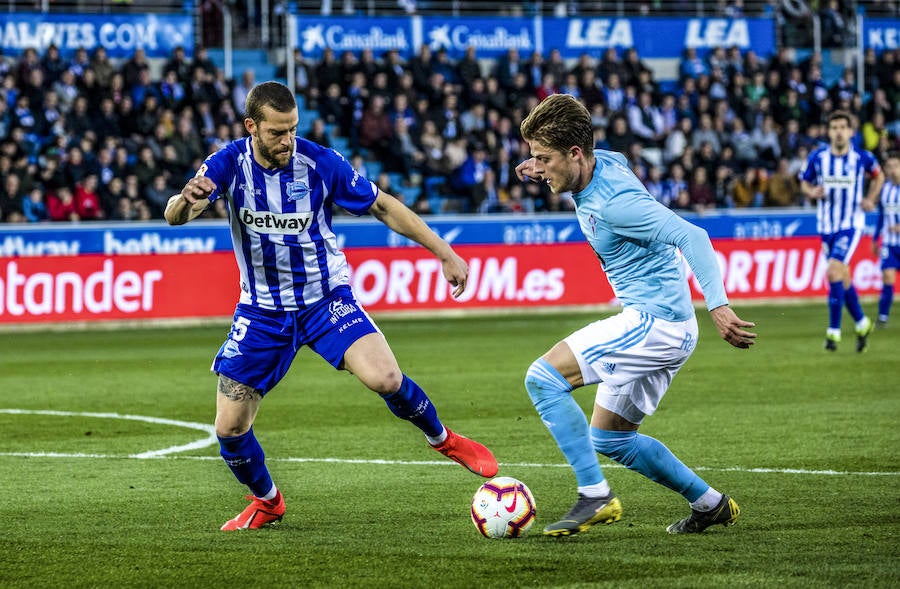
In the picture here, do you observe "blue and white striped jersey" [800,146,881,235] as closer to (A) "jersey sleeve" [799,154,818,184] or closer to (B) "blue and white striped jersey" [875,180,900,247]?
(A) "jersey sleeve" [799,154,818,184]

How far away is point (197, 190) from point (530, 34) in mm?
25192

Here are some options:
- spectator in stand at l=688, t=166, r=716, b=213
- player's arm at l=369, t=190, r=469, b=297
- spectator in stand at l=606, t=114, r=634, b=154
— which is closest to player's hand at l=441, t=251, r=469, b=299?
player's arm at l=369, t=190, r=469, b=297

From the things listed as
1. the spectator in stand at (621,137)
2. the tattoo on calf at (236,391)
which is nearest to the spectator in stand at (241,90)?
the spectator in stand at (621,137)

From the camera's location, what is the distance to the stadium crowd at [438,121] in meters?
24.0

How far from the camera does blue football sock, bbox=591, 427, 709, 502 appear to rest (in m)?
6.64

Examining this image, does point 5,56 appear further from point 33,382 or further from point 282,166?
point 282,166

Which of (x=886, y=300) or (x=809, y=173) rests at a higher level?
(x=809, y=173)

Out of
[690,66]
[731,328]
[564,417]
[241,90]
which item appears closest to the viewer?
[731,328]

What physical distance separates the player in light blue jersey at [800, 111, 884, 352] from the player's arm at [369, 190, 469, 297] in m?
10.3

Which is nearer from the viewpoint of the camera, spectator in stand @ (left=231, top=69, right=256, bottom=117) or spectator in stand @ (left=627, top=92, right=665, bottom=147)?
spectator in stand @ (left=231, top=69, right=256, bottom=117)

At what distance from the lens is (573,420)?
651cm

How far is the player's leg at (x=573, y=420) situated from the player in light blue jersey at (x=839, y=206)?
1040 cm

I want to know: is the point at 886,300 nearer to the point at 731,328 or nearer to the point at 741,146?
the point at 741,146

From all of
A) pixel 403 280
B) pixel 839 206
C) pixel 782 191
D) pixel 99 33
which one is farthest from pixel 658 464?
pixel 99 33
